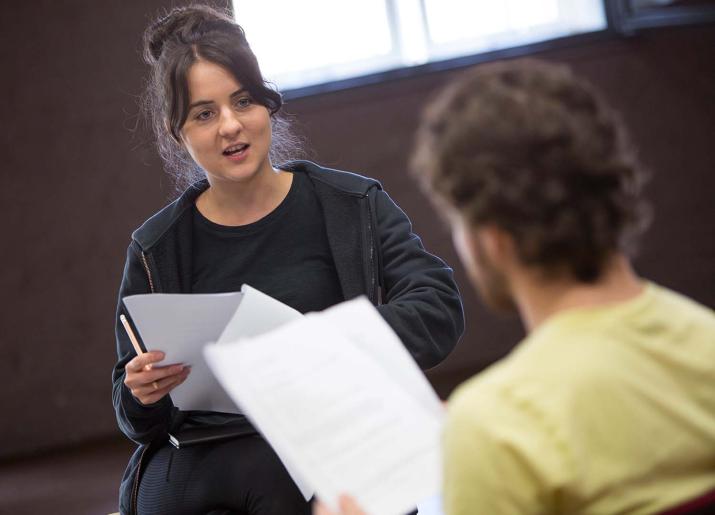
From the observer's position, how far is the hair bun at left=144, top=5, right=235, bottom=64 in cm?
193

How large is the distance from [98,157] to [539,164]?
4100 millimetres

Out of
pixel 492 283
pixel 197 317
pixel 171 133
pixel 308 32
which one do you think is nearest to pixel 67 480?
pixel 308 32

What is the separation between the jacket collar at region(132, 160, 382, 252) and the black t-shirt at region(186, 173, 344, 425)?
0.04 m

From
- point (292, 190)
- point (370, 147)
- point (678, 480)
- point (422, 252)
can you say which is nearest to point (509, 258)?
point (678, 480)

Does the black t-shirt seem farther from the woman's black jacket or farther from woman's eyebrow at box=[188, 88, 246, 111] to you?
woman's eyebrow at box=[188, 88, 246, 111]

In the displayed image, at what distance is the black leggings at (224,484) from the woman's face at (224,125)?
1.70 ft

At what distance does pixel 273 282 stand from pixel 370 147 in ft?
9.69

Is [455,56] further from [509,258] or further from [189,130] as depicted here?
[509,258]

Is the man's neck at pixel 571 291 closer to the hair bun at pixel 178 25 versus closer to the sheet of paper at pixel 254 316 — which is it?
the sheet of paper at pixel 254 316

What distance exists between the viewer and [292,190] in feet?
6.49

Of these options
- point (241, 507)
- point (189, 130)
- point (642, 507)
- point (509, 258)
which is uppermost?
point (189, 130)

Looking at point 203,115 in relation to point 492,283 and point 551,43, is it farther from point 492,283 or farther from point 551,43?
point 551,43

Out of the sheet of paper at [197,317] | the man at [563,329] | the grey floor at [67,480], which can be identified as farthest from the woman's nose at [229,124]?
the grey floor at [67,480]

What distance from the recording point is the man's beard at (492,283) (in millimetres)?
947
